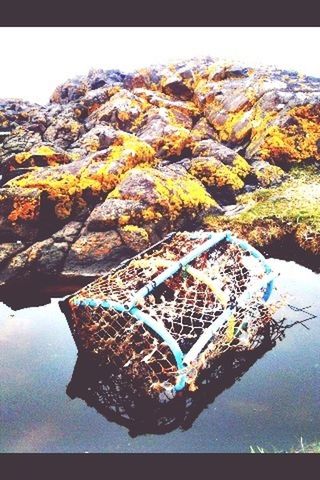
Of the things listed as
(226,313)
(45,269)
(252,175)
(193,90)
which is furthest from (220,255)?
(193,90)

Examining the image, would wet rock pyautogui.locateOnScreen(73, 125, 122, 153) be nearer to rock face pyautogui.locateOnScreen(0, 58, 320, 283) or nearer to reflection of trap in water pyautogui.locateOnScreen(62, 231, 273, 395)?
rock face pyautogui.locateOnScreen(0, 58, 320, 283)

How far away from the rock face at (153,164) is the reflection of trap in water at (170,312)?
2.24 m

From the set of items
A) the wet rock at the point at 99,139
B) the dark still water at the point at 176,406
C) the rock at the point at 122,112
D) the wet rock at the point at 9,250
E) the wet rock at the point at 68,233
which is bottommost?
the dark still water at the point at 176,406

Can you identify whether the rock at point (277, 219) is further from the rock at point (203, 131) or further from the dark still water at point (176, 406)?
the rock at point (203, 131)

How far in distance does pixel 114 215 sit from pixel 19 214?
210 cm

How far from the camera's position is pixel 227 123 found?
15.6m

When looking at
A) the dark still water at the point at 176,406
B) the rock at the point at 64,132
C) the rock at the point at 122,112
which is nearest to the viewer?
the dark still water at the point at 176,406

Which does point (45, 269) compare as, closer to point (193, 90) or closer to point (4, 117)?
point (193, 90)

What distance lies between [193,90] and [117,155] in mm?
8656

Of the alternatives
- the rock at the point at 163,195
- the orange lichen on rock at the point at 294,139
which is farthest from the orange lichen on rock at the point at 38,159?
the orange lichen on rock at the point at 294,139

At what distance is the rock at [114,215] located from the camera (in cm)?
920

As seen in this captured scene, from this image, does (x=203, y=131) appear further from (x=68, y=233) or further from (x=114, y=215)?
(x=68, y=233)

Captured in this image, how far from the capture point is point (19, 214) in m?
9.30

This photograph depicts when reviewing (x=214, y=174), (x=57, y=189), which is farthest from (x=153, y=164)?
(x=57, y=189)
